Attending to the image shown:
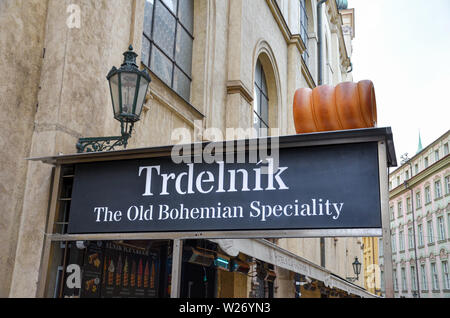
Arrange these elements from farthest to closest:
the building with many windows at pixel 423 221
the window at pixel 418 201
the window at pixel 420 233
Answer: the window at pixel 418 201 < the window at pixel 420 233 < the building with many windows at pixel 423 221

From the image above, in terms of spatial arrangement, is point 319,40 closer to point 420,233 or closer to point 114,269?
point 114,269

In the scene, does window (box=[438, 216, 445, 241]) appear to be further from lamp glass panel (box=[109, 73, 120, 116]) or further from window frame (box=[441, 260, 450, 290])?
lamp glass panel (box=[109, 73, 120, 116])

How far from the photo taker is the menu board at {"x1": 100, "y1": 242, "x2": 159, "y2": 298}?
233 inches

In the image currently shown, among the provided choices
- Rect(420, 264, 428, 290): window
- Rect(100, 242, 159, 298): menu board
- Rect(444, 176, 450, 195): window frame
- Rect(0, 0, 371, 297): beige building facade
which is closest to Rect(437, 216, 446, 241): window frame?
Rect(444, 176, 450, 195): window frame

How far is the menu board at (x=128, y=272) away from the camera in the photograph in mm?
5922

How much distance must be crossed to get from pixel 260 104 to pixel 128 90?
10066 mm

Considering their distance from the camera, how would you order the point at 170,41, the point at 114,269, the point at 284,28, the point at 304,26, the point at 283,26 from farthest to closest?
the point at 304,26, the point at 284,28, the point at 283,26, the point at 170,41, the point at 114,269

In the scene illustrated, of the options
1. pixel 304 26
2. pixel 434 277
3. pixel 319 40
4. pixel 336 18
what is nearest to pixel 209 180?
pixel 304 26

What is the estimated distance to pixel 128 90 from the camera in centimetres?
464

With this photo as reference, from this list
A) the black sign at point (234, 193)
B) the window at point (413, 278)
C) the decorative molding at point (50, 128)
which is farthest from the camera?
the window at point (413, 278)

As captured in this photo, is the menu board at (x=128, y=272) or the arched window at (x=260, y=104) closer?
the menu board at (x=128, y=272)

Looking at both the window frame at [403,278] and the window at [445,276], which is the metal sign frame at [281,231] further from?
the window frame at [403,278]

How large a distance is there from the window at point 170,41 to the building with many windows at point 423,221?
39.3 m

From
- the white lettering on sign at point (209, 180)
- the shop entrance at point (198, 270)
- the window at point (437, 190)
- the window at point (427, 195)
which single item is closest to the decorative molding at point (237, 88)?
the shop entrance at point (198, 270)
